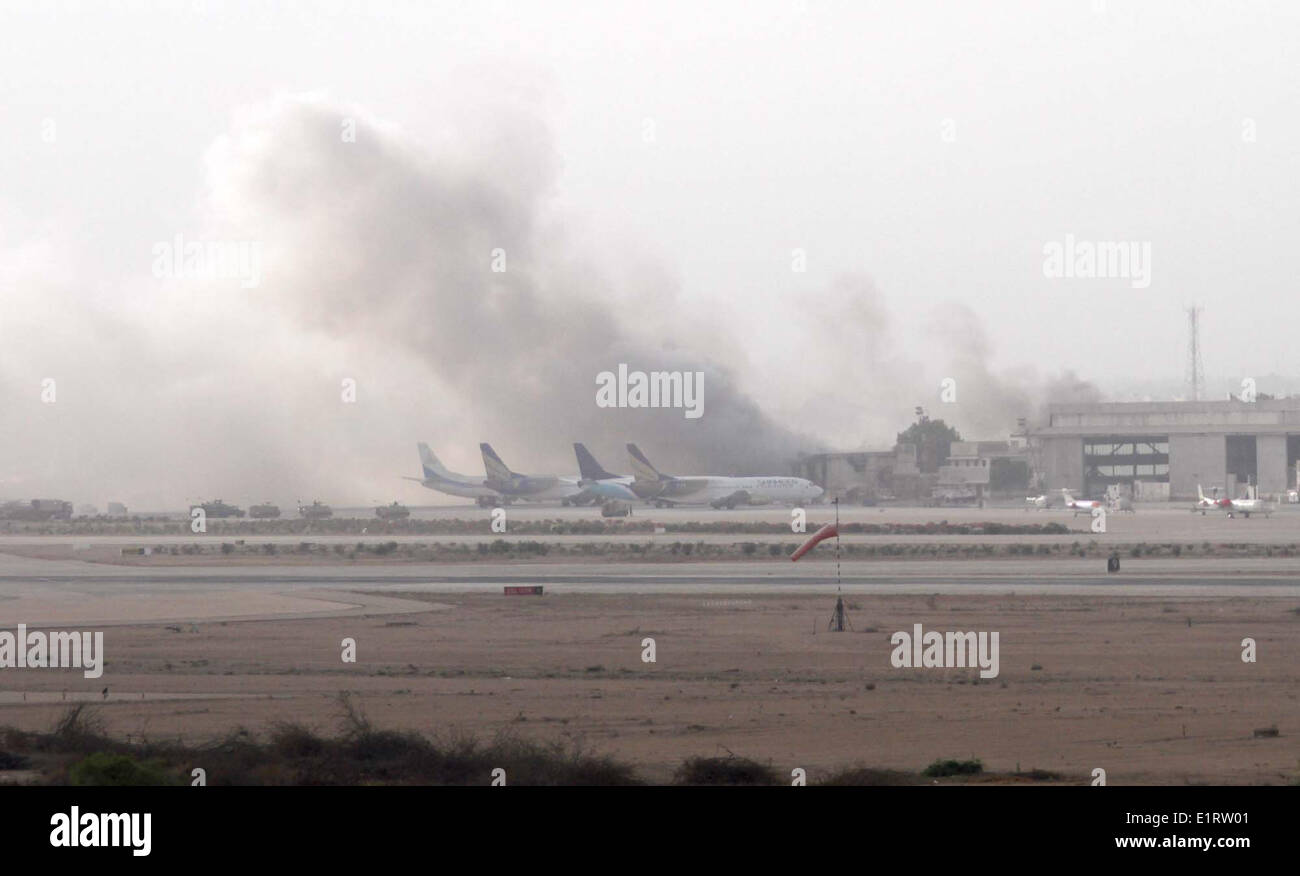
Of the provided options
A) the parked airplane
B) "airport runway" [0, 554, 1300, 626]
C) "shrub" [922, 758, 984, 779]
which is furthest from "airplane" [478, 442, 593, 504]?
"shrub" [922, 758, 984, 779]

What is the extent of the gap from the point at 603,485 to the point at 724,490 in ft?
32.5

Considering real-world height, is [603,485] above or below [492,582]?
above

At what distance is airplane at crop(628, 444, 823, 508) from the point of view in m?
106

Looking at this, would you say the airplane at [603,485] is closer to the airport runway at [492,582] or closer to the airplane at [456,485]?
the airplane at [456,485]

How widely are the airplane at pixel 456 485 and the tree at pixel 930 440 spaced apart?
4499 centimetres

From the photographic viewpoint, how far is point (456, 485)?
390 ft

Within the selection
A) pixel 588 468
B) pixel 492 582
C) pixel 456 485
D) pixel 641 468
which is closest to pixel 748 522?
pixel 641 468

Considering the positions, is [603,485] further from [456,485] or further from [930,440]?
[930,440]

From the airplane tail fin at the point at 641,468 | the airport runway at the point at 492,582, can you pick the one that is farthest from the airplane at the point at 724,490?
the airport runway at the point at 492,582

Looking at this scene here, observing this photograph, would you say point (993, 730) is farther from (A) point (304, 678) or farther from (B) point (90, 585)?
(B) point (90, 585)
